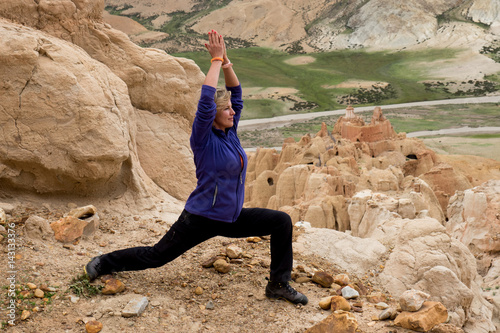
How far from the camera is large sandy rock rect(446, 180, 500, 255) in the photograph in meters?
14.4

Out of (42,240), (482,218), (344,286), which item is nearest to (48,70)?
(42,240)

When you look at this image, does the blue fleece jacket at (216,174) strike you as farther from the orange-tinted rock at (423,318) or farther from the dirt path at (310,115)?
the dirt path at (310,115)

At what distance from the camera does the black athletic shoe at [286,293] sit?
4746 mm

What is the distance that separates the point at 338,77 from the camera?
3179 inches

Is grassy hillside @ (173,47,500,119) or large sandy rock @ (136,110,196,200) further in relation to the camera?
grassy hillside @ (173,47,500,119)

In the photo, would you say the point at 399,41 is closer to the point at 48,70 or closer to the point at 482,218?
the point at 482,218

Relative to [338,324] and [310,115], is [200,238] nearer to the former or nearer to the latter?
[338,324]

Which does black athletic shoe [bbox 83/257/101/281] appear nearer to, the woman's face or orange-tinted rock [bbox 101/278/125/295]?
orange-tinted rock [bbox 101/278/125/295]

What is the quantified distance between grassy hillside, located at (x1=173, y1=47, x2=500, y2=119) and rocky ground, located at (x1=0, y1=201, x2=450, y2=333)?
196 ft

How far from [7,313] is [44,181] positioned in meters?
2.21

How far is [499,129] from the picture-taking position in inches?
1991

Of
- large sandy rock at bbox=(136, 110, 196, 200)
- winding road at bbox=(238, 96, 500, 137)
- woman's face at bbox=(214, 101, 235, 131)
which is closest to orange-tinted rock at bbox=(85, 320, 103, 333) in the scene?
woman's face at bbox=(214, 101, 235, 131)

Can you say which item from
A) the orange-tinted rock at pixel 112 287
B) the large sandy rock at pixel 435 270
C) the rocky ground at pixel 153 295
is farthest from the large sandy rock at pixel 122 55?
the large sandy rock at pixel 435 270

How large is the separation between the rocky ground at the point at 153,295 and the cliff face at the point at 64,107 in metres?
0.56
